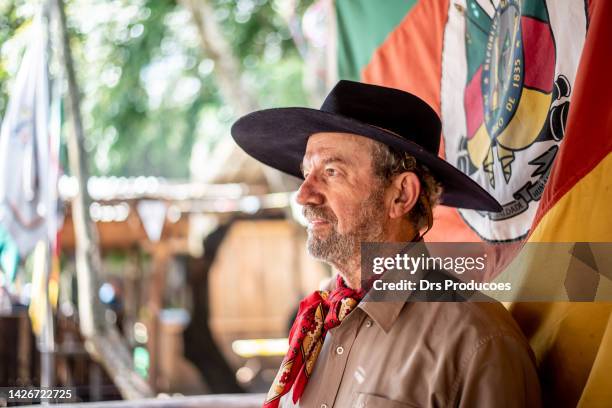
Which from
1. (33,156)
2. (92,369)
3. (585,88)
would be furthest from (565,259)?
(92,369)

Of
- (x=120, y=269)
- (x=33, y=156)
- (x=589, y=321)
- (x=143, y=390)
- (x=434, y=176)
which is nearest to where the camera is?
(x=589, y=321)

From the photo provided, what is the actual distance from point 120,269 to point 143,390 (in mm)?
5523

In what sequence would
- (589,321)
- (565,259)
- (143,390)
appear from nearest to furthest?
1. (589,321)
2. (565,259)
3. (143,390)

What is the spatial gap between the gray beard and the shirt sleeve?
481mm

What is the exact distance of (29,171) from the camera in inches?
161

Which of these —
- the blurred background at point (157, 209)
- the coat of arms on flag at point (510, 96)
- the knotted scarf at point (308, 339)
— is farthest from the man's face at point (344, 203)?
the blurred background at point (157, 209)

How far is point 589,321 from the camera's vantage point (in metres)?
1.38

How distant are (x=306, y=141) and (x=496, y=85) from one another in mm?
582

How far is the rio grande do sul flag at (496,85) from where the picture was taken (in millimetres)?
1693

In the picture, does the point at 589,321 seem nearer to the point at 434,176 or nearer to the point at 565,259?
the point at 565,259

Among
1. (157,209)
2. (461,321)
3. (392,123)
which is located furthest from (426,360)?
(157,209)

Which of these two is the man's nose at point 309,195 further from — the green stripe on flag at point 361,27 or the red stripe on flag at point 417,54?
the green stripe on flag at point 361,27

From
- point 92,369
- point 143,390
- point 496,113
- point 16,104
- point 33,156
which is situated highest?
point 496,113

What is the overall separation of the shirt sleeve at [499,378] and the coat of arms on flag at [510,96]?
520 millimetres
